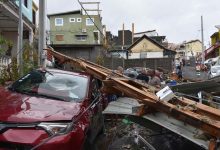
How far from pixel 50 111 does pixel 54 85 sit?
1590 millimetres

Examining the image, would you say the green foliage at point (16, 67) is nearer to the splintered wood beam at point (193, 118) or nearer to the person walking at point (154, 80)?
the person walking at point (154, 80)

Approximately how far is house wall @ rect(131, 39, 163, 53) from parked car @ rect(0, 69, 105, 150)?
2170 inches

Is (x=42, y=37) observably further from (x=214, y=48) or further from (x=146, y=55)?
(x=146, y=55)

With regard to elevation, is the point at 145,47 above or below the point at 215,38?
below

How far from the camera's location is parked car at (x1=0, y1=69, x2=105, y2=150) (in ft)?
17.9

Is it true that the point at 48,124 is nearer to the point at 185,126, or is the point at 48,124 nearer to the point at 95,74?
the point at 185,126

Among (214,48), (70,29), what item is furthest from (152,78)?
(70,29)

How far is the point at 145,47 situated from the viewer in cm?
6344

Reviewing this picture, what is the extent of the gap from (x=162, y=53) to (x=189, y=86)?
5383 cm

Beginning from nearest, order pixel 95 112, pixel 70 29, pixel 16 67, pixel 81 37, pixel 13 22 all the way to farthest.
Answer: pixel 95 112 → pixel 16 67 → pixel 13 22 → pixel 81 37 → pixel 70 29

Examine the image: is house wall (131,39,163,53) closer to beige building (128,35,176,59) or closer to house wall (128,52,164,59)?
beige building (128,35,176,59)

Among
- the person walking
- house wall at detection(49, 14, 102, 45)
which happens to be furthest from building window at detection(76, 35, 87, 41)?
the person walking

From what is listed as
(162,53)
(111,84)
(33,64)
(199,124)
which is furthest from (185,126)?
(162,53)

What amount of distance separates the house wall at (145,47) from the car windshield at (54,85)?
55.6 meters
